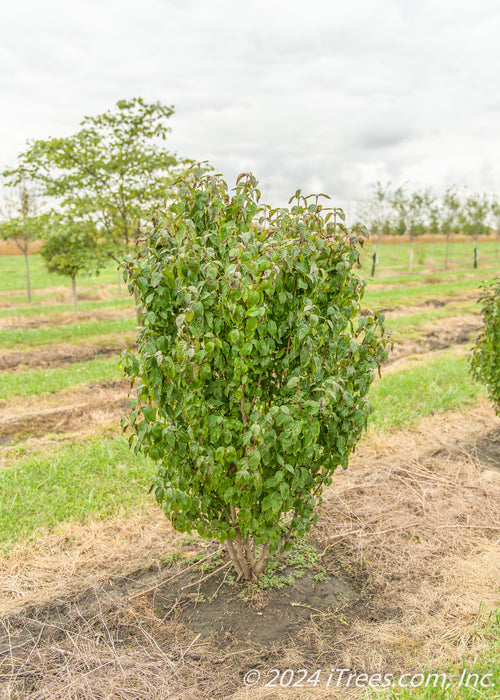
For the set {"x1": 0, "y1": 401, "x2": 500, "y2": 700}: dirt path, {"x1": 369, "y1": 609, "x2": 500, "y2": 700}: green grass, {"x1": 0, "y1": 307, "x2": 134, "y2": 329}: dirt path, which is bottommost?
{"x1": 0, "y1": 401, "x2": 500, "y2": 700}: dirt path

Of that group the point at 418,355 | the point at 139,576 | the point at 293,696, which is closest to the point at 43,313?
the point at 418,355

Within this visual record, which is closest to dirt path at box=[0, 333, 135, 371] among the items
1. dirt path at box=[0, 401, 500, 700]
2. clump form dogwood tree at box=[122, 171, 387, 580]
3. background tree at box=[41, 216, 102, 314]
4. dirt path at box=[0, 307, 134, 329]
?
background tree at box=[41, 216, 102, 314]

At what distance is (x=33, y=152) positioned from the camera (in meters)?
9.73

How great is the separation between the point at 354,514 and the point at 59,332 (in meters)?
10.0

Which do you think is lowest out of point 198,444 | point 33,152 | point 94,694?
point 94,694

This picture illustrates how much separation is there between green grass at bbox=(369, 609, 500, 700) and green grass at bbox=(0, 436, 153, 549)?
2.01 meters

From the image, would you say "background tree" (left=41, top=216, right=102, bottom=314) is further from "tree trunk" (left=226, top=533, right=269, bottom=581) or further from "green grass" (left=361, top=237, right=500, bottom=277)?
"green grass" (left=361, top=237, right=500, bottom=277)

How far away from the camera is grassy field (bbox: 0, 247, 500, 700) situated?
2676mm

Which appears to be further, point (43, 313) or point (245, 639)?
point (43, 313)

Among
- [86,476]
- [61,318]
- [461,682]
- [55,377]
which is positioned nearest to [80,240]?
[55,377]

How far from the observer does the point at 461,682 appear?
227 centimetres

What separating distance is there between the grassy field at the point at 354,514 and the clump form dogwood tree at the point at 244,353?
1.99ft

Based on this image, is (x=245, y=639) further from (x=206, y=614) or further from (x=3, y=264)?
(x=3, y=264)

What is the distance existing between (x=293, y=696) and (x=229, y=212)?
238 centimetres
